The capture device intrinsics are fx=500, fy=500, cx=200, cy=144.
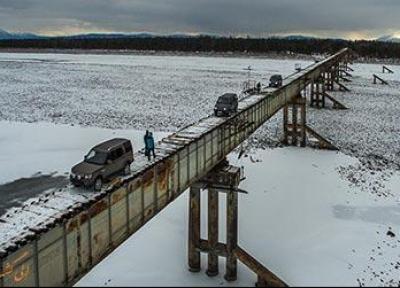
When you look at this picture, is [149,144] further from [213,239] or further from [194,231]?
[213,239]

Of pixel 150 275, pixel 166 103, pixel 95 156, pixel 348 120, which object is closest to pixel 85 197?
pixel 95 156

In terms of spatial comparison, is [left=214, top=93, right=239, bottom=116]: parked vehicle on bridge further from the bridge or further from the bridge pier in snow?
the bridge pier in snow

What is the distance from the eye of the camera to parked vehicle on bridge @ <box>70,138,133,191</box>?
1534 centimetres

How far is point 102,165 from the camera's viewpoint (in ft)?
55.8

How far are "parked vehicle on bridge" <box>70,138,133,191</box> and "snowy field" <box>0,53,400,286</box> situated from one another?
13.2 feet

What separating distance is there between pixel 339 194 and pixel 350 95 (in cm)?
4619

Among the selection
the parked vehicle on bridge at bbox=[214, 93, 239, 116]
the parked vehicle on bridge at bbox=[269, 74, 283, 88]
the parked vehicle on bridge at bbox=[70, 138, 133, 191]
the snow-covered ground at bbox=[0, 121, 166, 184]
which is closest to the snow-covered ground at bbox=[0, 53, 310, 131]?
the snow-covered ground at bbox=[0, 121, 166, 184]

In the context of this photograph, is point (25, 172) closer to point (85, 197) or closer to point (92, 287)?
point (92, 287)

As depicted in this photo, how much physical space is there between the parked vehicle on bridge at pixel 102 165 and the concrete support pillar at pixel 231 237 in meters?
4.59

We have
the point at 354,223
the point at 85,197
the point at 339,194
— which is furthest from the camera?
the point at 339,194

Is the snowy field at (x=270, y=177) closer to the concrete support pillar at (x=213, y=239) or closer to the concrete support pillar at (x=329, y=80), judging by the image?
the concrete support pillar at (x=213, y=239)

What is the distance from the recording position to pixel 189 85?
78.7 meters

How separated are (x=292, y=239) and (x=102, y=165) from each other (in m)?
9.19

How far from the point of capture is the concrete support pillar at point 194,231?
19969 millimetres
